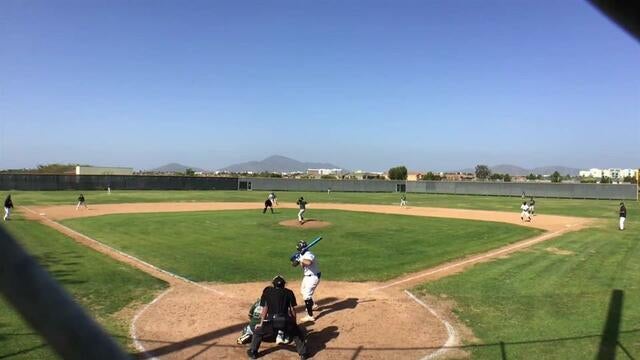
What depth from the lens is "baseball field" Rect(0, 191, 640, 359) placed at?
36.2ft

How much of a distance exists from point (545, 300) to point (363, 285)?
5132 millimetres

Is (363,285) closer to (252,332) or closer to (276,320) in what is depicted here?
(252,332)

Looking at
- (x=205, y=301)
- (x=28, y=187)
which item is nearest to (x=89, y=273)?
(x=205, y=301)

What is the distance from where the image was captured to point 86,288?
49.4 feet

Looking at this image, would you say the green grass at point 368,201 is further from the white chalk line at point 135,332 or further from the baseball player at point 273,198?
the white chalk line at point 135,332

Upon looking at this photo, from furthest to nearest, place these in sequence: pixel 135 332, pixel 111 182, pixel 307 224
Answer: pixel 111 182
pixel 307 224
pixel 135 332

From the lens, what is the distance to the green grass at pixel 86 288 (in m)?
10.5

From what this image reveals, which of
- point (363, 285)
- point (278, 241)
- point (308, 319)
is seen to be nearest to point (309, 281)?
point (308, 319)

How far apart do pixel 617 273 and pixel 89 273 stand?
1744cm

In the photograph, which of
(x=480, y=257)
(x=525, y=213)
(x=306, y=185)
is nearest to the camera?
(x=480, y=257)

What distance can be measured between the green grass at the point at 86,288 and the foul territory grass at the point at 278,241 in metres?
1.67

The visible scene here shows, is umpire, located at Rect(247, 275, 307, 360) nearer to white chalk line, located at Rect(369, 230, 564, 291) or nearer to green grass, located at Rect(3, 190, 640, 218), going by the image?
white chalk line, located at Rect(369, 230, 564, 291)

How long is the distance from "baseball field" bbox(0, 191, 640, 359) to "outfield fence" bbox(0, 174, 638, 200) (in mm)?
39289

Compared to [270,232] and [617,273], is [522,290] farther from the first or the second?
[270,232]
